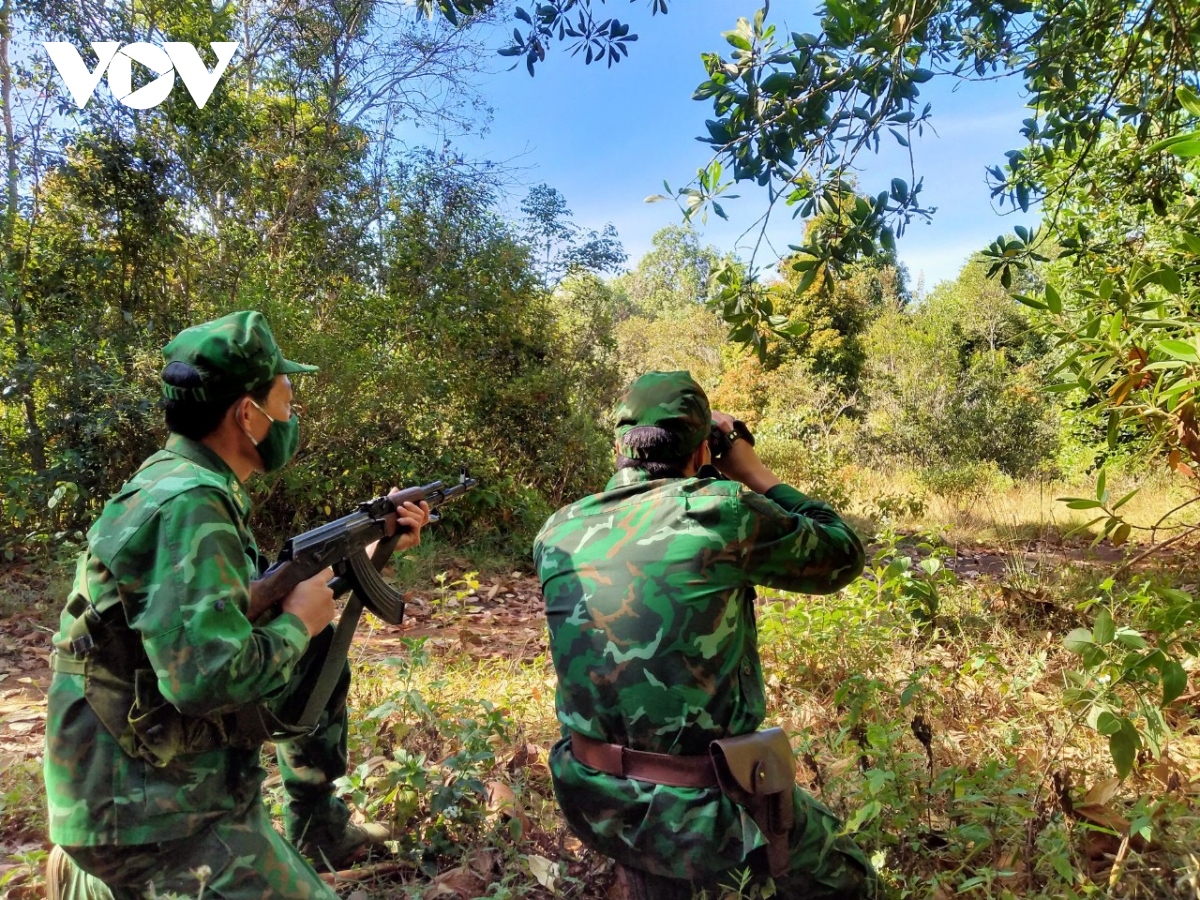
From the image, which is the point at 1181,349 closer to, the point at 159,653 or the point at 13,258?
the point at 159,653

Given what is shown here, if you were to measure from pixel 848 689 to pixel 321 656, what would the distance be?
1917 millimetres

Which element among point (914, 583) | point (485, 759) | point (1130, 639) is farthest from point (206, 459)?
point (914, 583)

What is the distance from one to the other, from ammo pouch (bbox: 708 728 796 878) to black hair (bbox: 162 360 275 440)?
58.5 inches

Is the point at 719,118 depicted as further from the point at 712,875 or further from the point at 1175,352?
the point at 712,875

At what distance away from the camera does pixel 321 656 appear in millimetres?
2441

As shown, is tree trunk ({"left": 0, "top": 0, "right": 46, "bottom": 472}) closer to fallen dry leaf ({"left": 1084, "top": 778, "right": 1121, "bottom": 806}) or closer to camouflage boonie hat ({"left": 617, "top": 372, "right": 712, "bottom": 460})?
camouflage boonie hat ({"left": 617, "top": 372, "right": 712, "bottom": 460})

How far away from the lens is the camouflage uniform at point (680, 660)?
6.33 ft

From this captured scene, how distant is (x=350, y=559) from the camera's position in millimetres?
2305

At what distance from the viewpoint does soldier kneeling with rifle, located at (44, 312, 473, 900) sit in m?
1.56

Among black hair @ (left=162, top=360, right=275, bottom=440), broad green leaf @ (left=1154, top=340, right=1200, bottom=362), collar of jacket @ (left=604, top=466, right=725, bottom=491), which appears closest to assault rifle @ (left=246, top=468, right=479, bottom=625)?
black hair @ (left=162, top=360, right=275, bottom=440)

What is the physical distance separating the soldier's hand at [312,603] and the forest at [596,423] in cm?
60

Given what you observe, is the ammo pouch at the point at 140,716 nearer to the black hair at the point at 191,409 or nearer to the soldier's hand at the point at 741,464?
the black hair at the point at 191,409

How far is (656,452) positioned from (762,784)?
921 millimetres

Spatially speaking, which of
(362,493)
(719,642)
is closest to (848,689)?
(719,642)
